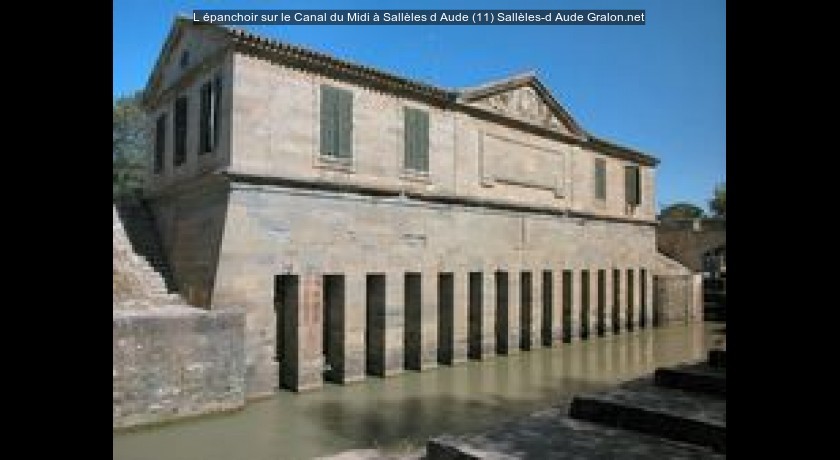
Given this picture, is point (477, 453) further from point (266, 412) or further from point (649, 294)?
point (649, 294)

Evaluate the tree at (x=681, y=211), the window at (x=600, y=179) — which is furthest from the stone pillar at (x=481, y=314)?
the tree at (x=681, y=211)

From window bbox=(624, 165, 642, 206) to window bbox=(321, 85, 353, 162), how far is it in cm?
1604

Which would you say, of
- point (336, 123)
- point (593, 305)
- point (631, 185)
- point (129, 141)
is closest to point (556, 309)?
point (593, 305)

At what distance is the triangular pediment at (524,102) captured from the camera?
787 inches

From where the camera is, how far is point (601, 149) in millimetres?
26062

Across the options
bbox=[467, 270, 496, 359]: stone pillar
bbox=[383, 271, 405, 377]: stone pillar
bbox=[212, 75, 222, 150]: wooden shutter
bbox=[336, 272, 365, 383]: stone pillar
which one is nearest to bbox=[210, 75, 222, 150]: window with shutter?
bbox=[212, 75, 222, 150]: wooden shutter

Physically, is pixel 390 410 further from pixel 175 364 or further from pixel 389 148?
pixel 389 148

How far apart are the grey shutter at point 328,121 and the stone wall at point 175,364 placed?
4766mm

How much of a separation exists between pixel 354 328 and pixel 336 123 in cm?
515

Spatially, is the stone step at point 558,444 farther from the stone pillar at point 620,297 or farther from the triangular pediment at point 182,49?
the stone pillar at point 620,297

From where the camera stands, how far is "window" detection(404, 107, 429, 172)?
692 inches

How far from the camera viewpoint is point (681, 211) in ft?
241

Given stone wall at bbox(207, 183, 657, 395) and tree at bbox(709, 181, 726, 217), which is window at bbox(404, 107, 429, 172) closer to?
stone wall at bbox(207, 183, 657, 395)
